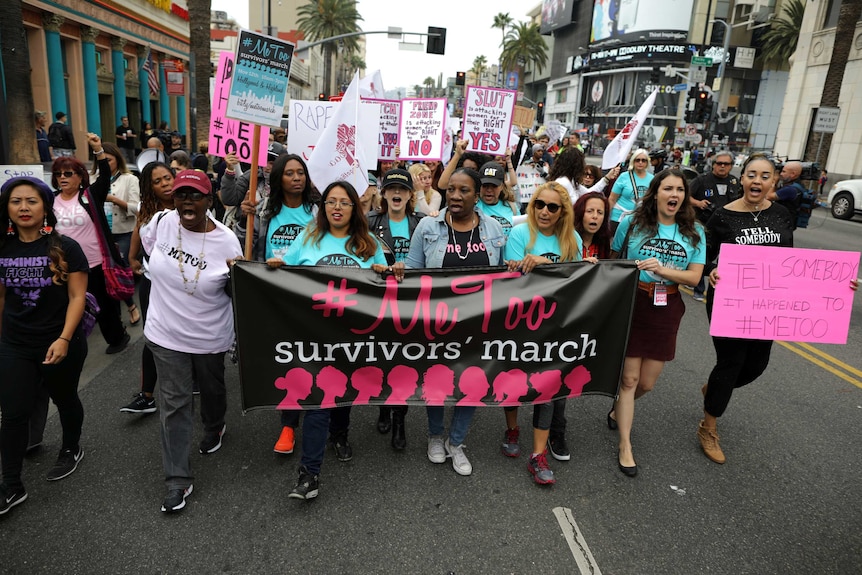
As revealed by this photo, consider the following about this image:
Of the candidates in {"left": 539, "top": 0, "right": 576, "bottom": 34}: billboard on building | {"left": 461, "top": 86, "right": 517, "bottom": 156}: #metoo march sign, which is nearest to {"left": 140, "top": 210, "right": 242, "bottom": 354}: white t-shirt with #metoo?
{"left": 461, "top": 86, "right": 517, "bottom": 156}: #metoo march sign

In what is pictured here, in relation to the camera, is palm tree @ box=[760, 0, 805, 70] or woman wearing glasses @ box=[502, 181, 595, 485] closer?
woman wearing glasses @ box=[502, 181, 595, 485]

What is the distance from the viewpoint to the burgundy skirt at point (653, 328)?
3.84 metres

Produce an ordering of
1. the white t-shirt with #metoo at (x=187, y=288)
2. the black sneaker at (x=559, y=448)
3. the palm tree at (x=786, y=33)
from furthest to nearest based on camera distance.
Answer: the palm tree at (x=786, y=33) → the black sneaker at (x=559, y=448) → the white t-shirt with #metoo at (x=187, y=288)

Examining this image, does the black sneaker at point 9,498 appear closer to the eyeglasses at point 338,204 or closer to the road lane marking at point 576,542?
the eyeglasses at point 338,204

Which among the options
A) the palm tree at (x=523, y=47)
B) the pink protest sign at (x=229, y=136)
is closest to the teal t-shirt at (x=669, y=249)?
the pink protest sign at (x=229, y=136)

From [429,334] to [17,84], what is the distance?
11828 mm

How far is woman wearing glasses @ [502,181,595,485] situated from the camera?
3.63 metres

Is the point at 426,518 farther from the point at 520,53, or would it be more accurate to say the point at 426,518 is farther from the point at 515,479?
the point at 520,53

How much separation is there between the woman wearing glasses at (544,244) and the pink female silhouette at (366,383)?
3.36 feet

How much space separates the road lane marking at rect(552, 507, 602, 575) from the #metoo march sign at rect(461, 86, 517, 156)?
6.01 m

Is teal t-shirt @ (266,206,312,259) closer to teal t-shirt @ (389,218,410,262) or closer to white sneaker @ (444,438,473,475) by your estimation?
teal t-shirt @ (389,218,410,262)

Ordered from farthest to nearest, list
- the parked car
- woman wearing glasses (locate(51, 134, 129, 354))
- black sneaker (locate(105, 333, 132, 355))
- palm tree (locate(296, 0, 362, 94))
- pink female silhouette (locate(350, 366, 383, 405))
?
palm tree (locate(296, 0, 362, 94)) < the parked car < black sneaker (locate(105, 333, 132, 355)) < woman wearing glasses (locate(51, 134, 129, 354)) < pink female silhouette (locate(350, 366, 383, 405))

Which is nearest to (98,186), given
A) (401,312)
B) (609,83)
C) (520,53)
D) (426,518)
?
(401,312)

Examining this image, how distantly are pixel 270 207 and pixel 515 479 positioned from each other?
8.53ft
